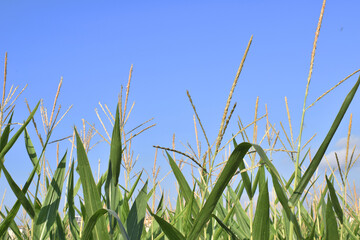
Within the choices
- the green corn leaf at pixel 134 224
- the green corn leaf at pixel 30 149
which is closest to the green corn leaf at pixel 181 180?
the green corn leaf at pixel 134 224

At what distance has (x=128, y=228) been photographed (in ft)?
2.82

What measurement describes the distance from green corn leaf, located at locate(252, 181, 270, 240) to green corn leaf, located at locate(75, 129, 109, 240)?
32 cm

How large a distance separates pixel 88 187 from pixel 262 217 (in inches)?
14.2

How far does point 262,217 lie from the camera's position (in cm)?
78

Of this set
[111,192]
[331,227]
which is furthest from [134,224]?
[331,227]

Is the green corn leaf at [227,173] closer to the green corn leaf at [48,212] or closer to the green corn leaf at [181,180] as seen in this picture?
the green corn leaf at [181,180]

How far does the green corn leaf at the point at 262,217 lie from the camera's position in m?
0.74

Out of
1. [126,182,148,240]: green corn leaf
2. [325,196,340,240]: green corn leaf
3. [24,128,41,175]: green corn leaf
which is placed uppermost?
[24,128,41,175]: green corn leaf

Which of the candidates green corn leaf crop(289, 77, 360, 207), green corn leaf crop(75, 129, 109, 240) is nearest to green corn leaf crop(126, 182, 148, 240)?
green corn leaf crop(75, 129, 109, 240)

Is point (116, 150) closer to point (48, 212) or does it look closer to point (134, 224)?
point (134, 224)

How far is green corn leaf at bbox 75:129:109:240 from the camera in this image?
0.76 meters

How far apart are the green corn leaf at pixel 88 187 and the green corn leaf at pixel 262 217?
32 cm

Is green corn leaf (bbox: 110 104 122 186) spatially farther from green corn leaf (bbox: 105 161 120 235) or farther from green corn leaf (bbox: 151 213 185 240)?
green corn leaf (bbox: 151 213 185 240)

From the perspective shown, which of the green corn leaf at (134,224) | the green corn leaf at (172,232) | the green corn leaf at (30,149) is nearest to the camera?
the green corn leaf at (172,232)
